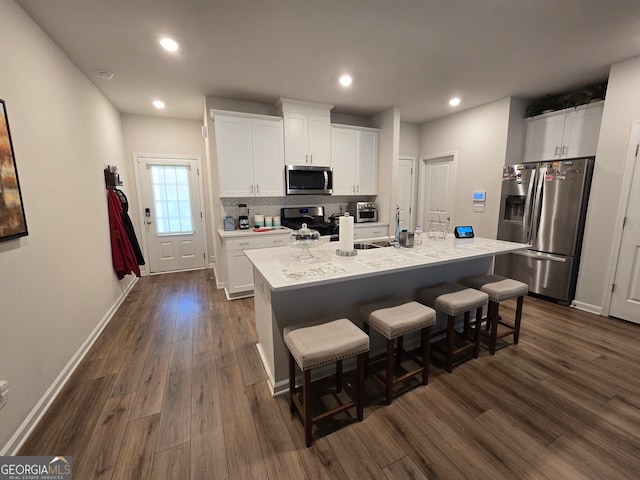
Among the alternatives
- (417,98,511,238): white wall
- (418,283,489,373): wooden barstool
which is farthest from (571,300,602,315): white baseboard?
(418,283,489,373): wooden barstool

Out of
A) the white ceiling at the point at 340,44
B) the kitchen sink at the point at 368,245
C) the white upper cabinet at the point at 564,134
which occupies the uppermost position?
the white ceiling at the point at 340,44

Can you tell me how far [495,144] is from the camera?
12.9ft

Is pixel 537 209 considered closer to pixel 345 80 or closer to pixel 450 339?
pixel 450 339

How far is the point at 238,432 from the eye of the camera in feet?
5.30

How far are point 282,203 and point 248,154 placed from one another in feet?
3.25

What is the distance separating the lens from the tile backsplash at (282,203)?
4.11 m

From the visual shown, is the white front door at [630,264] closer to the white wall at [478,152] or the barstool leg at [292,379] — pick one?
the white wall at [478,152]

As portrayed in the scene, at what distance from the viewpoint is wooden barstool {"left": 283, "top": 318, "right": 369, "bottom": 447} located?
145 centimetres

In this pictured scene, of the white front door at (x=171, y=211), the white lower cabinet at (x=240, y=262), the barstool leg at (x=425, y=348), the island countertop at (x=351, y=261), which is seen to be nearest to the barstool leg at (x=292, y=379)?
the island countertop at (x=351, y=261)

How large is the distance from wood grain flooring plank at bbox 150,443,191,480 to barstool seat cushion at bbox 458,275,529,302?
7.95 feet

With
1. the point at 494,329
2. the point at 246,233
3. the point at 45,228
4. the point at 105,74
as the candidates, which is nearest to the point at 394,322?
the point at 494,329

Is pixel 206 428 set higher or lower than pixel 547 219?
lower

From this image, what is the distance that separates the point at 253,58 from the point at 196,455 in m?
3.23

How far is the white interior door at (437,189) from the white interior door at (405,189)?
0.65 ft
